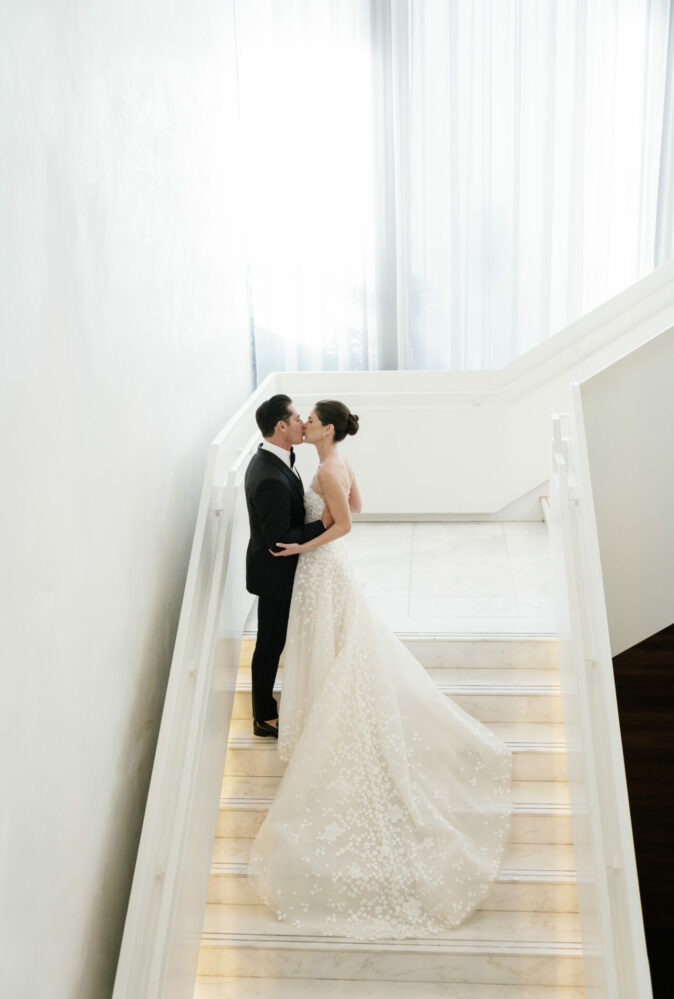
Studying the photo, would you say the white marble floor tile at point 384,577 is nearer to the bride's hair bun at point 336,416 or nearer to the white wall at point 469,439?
the white wall at point 469,439

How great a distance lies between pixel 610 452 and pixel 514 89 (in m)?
2.90

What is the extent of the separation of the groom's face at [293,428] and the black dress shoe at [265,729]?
3.91 ft

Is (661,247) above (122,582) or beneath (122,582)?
above

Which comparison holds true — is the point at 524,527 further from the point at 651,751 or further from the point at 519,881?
the point at 519,881

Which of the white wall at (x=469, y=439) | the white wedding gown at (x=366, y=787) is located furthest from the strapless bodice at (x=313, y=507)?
the white wall at (x=469, y=439)

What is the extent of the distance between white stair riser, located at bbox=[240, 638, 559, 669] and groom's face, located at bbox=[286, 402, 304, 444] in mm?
1095

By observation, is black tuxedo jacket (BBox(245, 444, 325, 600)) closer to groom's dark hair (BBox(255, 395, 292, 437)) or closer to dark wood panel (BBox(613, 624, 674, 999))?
groom's dark hair (BBox(255, 395, 292, 437))

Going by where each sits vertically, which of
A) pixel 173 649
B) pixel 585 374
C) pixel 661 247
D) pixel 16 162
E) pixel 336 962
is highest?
pixel 16 162

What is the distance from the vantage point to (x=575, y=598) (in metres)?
3.73

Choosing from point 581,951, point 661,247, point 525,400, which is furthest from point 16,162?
point 661,247

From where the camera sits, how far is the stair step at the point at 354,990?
3.28 metres

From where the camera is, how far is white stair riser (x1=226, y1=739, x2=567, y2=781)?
3.88m

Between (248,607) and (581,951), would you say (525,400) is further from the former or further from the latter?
(581,951)

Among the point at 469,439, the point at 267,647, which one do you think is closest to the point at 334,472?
the point at 267,647
